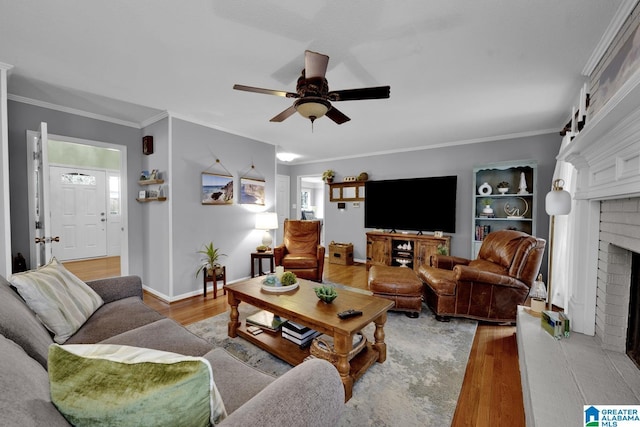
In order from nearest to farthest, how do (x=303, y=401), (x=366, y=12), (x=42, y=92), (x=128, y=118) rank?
(x=303, y=401) < (x=366, y=12) < (x=42, y=92) < (x=128, y=118)

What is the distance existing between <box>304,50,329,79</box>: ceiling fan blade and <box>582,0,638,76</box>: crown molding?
5.60 ft

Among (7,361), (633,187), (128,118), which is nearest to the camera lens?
(7,361)

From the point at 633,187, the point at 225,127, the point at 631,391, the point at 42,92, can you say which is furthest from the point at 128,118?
the point at 631,391

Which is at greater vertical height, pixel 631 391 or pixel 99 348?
pixel 99 348

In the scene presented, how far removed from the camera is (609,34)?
174 centimetres

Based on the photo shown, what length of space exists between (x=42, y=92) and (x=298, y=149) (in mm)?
3508

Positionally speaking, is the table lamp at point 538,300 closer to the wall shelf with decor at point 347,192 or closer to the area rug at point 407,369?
the area rug at point 407,369

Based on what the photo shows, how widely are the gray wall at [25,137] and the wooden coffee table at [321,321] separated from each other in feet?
8.24

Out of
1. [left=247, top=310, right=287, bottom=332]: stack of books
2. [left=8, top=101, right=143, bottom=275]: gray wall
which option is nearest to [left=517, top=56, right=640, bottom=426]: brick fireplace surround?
[left=247, top=310, right=287, bottom=332]: stack of books

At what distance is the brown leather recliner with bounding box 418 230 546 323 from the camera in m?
2.60

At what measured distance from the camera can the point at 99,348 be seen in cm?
75

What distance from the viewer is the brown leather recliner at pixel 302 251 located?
3869 mm

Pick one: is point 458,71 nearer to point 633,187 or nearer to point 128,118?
point 633,187

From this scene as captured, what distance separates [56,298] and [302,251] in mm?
3001
